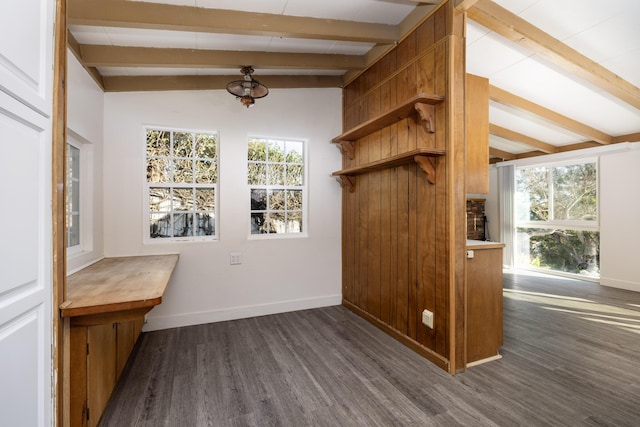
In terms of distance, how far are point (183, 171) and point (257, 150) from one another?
0.88 m

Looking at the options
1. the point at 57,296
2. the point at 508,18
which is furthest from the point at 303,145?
the point at 57,296

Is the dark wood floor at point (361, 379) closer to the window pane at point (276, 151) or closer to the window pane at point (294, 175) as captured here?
the window pane at point (294, 175)

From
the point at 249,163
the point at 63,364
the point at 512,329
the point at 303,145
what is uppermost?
the point at 303,145

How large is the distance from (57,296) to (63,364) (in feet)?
1.10

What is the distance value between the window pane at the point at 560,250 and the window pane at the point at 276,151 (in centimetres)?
564

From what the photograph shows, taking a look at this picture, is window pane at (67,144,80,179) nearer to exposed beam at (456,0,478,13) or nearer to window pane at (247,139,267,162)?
window pane at (247,139,267,162)

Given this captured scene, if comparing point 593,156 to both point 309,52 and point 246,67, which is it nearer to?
point 309,52

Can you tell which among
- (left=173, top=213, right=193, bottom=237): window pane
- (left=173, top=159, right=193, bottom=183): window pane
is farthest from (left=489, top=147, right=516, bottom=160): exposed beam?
(left=173, top=213, right=193, bottom=237): window pane

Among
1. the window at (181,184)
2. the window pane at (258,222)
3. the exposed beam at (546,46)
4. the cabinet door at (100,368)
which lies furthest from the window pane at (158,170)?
the exposed beam at (546,46)

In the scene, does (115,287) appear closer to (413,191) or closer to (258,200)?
(258,200)

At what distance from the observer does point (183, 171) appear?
3396 mm

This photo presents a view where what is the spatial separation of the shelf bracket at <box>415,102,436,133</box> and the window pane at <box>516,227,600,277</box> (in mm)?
4974

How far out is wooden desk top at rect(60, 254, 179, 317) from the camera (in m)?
1.53

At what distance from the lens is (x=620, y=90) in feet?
11.1
